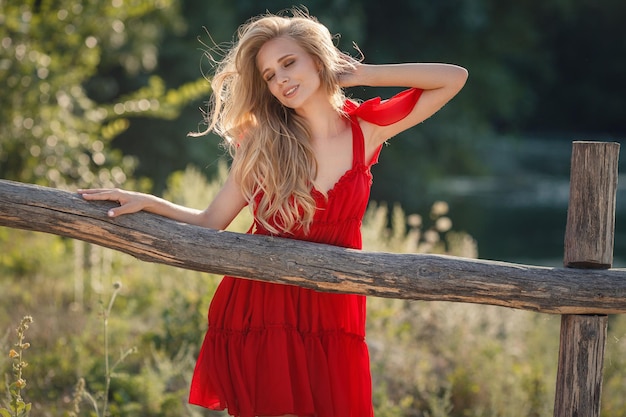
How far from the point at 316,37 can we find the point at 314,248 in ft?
2.34

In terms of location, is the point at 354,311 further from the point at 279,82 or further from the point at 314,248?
the point at 279,82

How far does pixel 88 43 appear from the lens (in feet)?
21.7

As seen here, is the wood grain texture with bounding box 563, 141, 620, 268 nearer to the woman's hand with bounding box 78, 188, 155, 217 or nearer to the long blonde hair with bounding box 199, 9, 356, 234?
the long blonde hair with bounding box 199, 9, 356, 234

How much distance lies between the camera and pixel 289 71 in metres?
2.74

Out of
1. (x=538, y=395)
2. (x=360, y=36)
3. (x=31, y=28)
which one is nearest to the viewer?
(x=538, y=395)

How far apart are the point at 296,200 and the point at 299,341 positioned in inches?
17.7

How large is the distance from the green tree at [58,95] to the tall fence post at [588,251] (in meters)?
3.88

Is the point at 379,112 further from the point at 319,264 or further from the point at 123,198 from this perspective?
the point at 123,198

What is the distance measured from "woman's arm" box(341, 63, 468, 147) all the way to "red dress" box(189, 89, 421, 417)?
46 mm

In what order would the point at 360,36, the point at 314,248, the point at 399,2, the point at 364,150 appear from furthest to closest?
the point at 399,2 < the point at 360,36 < the point at 364,150 < the point at 314,248

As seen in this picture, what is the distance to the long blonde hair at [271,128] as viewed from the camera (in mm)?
2678

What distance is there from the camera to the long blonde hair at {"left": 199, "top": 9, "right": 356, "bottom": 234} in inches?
105

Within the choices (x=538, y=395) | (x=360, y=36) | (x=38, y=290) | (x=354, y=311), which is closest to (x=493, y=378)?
(x=538, y=395)

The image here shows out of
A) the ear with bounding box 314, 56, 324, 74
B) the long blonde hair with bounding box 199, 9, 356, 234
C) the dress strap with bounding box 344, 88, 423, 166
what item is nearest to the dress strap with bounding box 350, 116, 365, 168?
the dress strap with bounding box 344, 88, 423, 166
